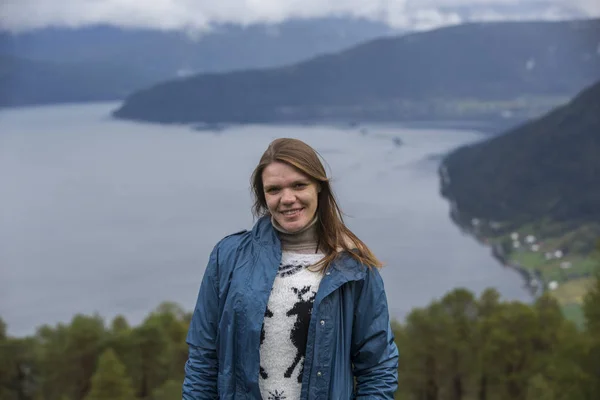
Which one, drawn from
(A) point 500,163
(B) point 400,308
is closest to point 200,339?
(B) point 400,308

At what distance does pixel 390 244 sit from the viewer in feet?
220

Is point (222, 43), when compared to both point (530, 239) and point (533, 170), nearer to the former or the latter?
point (533, 170)

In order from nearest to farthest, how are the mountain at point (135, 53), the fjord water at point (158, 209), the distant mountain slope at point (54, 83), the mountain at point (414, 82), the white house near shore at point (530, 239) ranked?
1. the white house near shore at point (530, 239)
2. the fjord water at point (158, 209)
3. the distant mountain slope at point (54, 83)
4. the mountain at point (135, 53)
5. the mountain at point (414, 82)

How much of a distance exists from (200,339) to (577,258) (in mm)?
57575

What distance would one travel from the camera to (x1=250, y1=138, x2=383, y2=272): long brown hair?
212 centimetres

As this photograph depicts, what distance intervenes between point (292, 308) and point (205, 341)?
0.86ft

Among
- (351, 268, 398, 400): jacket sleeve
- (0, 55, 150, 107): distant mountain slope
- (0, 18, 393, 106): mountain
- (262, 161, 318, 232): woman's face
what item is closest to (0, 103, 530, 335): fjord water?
(0, 55, 150, 107): distant mountain slope

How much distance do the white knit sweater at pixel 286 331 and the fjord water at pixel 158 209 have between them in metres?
54.7

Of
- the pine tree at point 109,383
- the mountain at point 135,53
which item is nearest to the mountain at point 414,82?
the mountain at point 135,53

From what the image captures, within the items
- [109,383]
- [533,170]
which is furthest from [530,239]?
[109,383]

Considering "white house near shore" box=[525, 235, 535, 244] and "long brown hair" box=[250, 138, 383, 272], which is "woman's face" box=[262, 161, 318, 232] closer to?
"long brown hair" box=[250, 138, 383, 272]

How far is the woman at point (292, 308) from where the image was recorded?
207 cm

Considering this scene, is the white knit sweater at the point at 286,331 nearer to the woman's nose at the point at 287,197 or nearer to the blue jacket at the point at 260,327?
→ the blue jacket at the point at 260,327

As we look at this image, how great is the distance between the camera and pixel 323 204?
2229 mm
